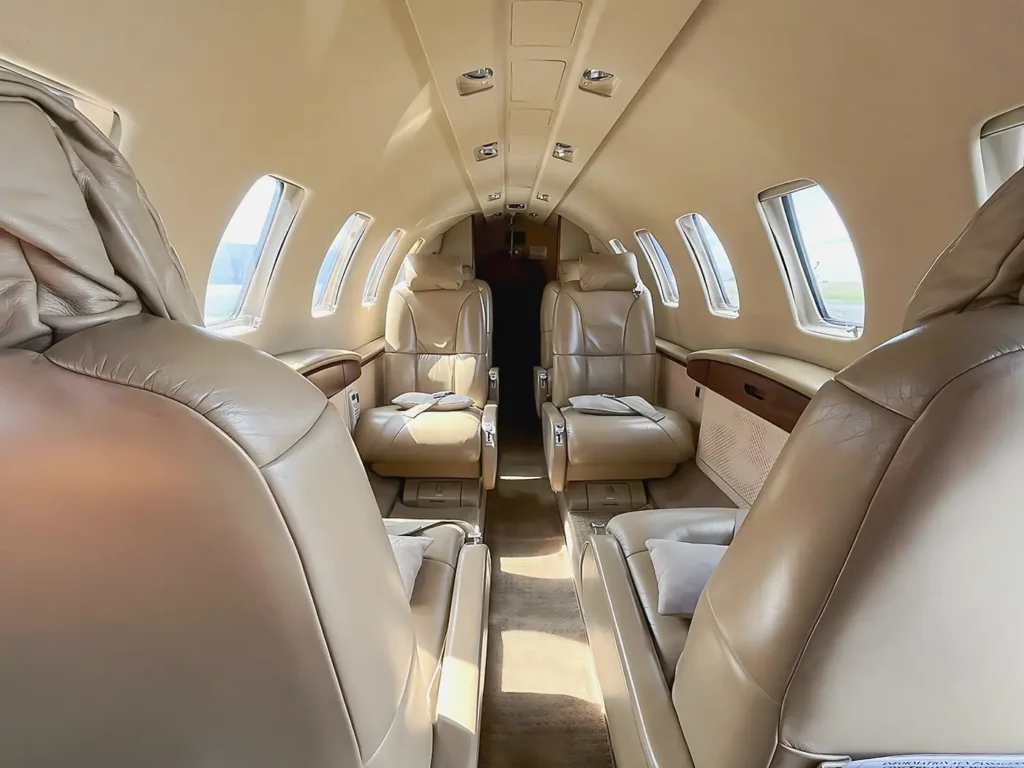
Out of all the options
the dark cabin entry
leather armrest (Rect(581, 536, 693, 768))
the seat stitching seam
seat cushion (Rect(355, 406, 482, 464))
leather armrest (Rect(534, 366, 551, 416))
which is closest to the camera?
the seat stitching seam

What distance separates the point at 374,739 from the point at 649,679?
28.8 inches

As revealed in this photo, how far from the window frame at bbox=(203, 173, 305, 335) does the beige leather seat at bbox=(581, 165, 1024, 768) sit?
8.76ft

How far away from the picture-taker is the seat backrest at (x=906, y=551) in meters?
0.73

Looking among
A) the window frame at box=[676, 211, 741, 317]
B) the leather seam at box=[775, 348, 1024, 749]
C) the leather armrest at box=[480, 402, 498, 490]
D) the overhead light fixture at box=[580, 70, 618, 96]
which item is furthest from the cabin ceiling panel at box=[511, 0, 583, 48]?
the window frame at box=[676, 211, 741, 317]

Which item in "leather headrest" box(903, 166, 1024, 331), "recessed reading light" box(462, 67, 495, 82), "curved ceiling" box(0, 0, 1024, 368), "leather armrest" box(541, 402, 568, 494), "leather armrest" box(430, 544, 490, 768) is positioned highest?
"recessed reading light" box(462, 67, 495, 82)

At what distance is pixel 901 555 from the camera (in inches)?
30.0

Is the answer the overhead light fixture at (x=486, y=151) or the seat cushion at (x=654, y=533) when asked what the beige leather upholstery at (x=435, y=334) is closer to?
the overhead light fixture at (x=486, y=151)

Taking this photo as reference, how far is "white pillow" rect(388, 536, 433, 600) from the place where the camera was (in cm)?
174

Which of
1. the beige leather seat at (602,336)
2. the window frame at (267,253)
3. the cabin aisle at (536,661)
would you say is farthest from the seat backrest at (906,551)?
the beige leather seat at (602,336)

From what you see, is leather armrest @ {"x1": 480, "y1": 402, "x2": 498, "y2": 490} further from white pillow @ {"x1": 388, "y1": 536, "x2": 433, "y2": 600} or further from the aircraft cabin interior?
white pillow @ {"x1": 388, "y1": 536, "x2": 433, "y2": 600}

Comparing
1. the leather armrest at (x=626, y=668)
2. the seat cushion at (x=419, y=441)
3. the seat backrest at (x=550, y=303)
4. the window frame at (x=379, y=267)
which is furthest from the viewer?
the window frame at (x=379, y=267)

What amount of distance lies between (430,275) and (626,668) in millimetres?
3513

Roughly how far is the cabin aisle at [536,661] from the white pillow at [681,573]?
2.79 ft

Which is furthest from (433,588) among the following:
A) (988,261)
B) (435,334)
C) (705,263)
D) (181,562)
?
(705,263)
